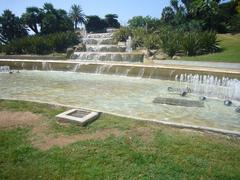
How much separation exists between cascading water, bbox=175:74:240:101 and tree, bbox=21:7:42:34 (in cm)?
3179

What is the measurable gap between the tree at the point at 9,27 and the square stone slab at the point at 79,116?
31574mm

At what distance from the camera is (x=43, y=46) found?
23.1m

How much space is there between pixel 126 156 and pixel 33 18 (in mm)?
37756

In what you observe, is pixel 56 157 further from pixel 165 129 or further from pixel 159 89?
pixel 159 89

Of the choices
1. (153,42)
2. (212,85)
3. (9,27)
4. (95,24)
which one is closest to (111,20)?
(95,24)

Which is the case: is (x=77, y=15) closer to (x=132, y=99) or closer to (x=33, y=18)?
(x=33, y=18)

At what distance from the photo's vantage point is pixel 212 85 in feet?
29.6

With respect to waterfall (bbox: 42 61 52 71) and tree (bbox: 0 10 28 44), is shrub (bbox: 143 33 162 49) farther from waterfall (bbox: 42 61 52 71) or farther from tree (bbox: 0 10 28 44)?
tree (bbox: 0 10 28 44)

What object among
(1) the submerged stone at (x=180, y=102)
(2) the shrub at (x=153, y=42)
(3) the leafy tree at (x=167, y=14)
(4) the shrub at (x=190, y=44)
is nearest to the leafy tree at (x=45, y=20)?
(3) the leafy tree at (x=167, y=14)

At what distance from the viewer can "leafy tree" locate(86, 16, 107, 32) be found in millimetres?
49856

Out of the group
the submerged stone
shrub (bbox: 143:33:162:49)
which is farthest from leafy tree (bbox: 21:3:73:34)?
the submerged stone

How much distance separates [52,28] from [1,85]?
89.4 feet

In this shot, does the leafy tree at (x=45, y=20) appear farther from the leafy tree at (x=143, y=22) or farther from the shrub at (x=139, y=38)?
the shrub at (x=139, y=38)

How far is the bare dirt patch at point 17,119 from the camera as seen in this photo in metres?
5.03
